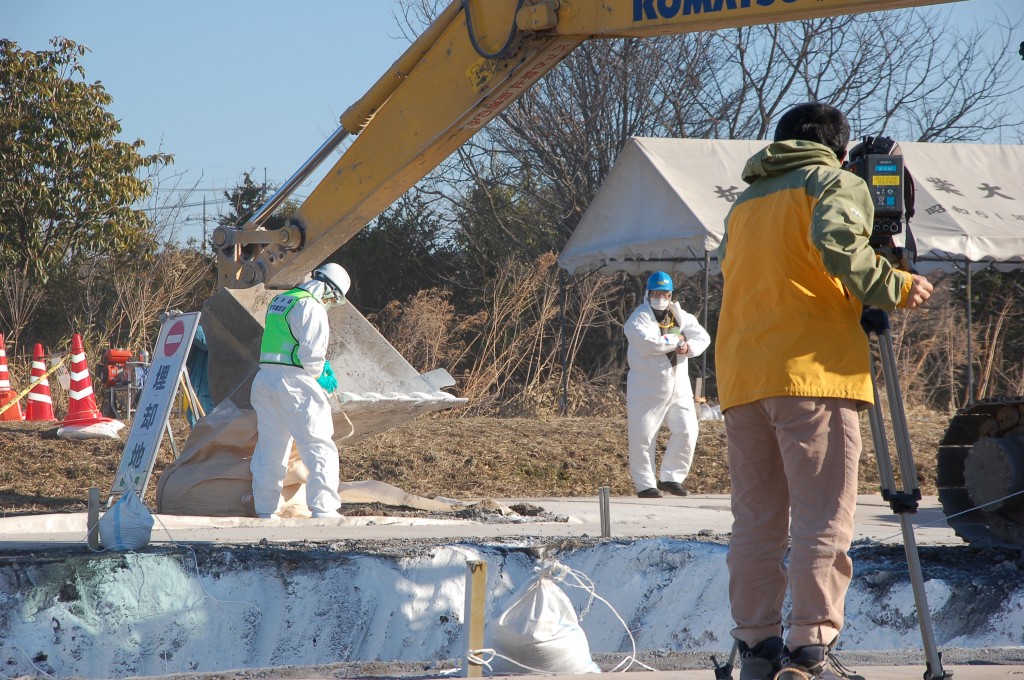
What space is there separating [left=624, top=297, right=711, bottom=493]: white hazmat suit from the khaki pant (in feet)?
24.7

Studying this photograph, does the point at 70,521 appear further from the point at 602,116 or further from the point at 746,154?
the point at 602,116

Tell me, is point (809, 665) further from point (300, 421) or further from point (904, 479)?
point (300, 421)

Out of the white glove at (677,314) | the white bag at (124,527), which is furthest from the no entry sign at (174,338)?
the white glove at (677,314)

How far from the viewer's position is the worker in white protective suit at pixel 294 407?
852cm

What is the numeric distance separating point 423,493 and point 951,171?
8635 millimetres

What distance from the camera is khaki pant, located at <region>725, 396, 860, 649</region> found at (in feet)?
11.2

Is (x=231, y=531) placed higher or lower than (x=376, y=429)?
lower

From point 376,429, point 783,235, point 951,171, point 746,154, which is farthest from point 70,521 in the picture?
point 951,171

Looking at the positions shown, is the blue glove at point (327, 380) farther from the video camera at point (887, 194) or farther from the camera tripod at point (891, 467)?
the video camera at point (887, 194)

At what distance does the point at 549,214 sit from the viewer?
2362cm

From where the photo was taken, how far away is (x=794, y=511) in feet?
11.5

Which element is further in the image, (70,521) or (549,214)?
(549,214)

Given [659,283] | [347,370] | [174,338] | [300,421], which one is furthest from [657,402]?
[174,338]

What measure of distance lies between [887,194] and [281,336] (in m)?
5.77
